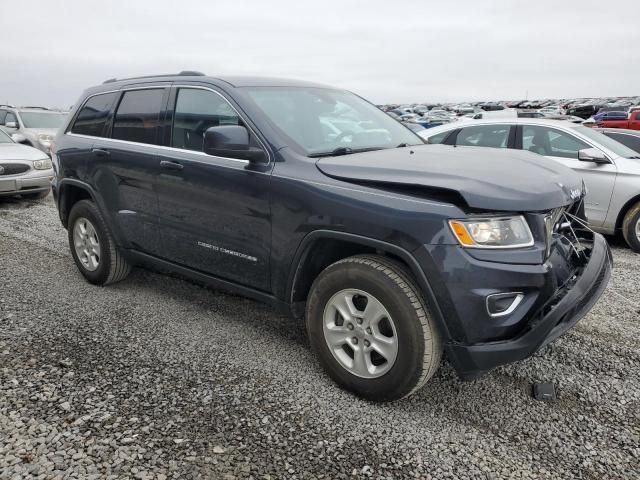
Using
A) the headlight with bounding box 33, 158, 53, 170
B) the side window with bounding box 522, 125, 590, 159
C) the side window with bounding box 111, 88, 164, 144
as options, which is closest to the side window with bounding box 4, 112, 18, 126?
the headlight with bounding box 33, 158, 53, 170

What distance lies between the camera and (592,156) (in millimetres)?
5984

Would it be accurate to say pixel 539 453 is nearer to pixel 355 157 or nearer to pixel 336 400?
pixel 336 400

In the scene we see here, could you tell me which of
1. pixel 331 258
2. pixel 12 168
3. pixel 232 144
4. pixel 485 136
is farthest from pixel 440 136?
pixel 12 168

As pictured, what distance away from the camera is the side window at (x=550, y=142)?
6.32m

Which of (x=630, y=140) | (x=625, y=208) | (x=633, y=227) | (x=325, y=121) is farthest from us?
(x=630, y=140)

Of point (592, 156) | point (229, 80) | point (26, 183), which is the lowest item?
point (26, 183)

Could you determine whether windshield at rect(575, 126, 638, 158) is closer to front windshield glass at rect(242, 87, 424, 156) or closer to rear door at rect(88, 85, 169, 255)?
front windshield glass at rect(242, 87, 424, 156)

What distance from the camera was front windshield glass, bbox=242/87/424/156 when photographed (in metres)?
3.22

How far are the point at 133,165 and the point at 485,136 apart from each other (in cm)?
468


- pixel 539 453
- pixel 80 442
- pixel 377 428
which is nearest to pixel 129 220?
pixel 80 442

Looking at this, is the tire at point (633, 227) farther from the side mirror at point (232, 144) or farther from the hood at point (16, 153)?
the hood at point (16, 153)

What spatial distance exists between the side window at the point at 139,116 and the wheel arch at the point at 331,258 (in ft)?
5.51

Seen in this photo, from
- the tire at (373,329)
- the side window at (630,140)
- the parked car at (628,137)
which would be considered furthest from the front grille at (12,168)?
the side window at (630,140)

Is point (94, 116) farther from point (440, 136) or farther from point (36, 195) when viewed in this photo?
point (36, 195)
